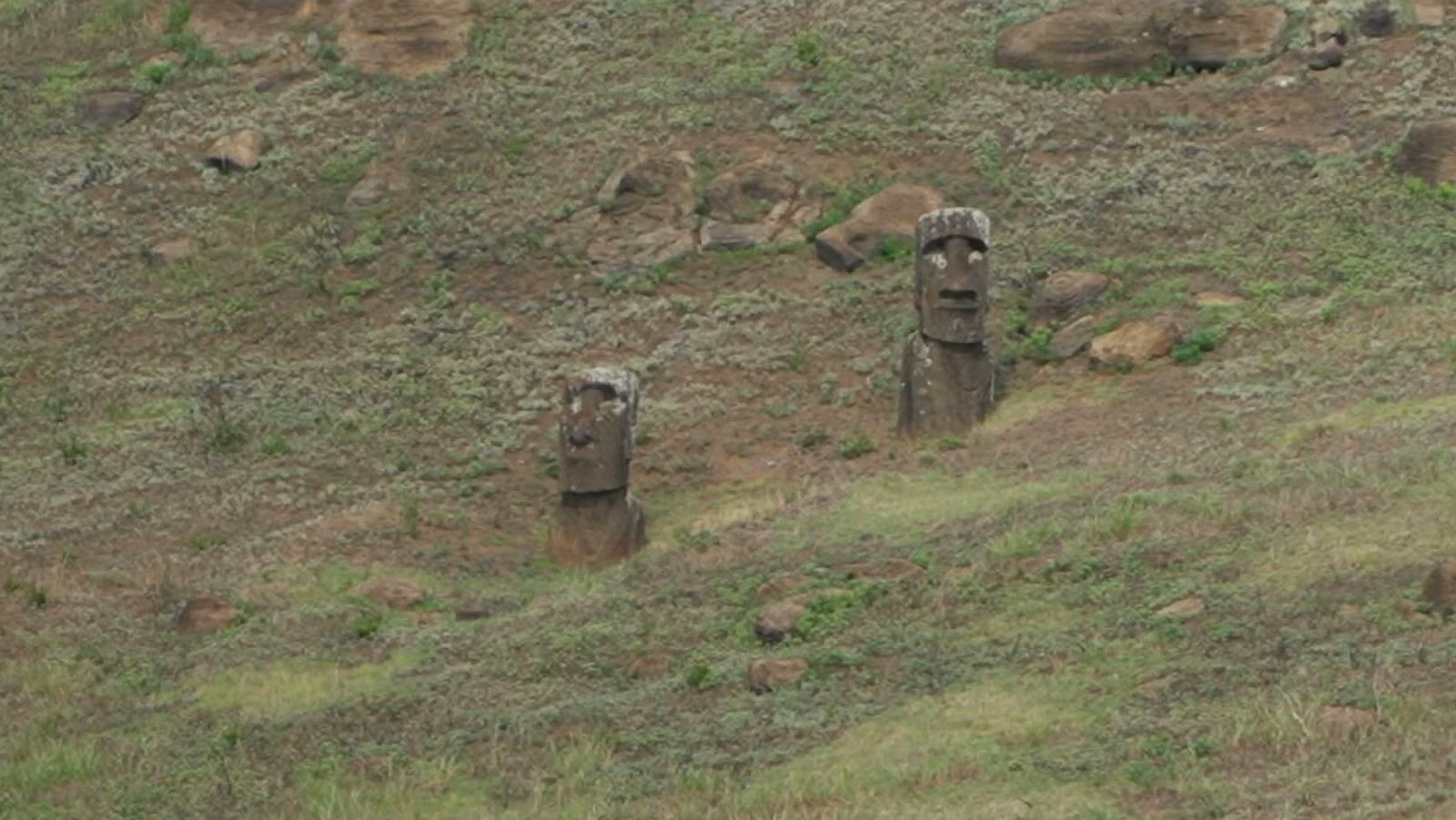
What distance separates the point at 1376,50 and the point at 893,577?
15536 millimetres

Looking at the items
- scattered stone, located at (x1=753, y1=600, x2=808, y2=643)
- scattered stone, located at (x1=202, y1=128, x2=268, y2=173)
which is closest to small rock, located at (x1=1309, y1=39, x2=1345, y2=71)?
scattered stone, located at (x1=202, y1=128, x2=268, y2=173)

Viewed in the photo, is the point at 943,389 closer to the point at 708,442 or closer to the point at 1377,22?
the point at 708,442

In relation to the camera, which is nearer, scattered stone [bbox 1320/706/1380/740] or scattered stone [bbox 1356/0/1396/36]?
scattered stone [bbox 1320/706/1380/740]

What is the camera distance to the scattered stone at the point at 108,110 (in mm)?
38188

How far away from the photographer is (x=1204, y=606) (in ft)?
65.3

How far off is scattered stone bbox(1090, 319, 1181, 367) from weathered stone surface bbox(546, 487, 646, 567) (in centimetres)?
551

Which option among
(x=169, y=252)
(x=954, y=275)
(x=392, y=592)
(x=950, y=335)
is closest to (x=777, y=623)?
(x=392, y=592)

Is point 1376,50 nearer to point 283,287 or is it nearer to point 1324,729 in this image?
point 283,287

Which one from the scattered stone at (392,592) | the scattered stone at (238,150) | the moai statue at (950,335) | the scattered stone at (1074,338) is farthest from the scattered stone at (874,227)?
the scattered stone at (392,592)

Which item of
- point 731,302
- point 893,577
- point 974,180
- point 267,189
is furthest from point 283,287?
point 893,577

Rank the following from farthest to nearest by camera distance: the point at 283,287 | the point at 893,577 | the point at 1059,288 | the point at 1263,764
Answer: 1. the point at 283,287
2. the point at 1059,288
3. the point at 893,577
4. the point at 1263,764

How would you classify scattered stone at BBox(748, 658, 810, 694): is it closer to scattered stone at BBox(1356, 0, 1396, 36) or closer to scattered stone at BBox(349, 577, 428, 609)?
scattered stone at BBox(349, 577, 428, 609)

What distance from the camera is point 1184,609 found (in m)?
20.0

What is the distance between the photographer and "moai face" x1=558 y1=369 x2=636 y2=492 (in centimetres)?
2619
